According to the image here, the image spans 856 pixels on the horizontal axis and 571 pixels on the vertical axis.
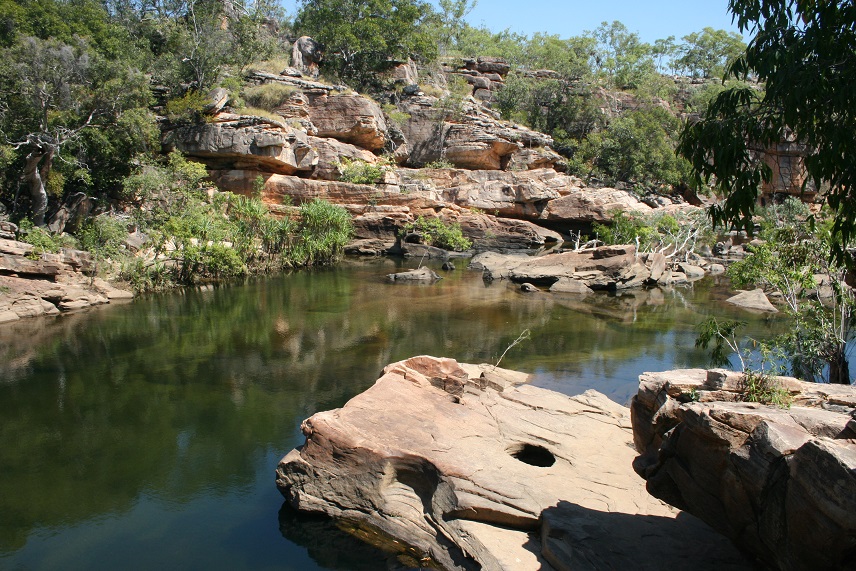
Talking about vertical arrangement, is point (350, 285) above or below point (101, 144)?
below

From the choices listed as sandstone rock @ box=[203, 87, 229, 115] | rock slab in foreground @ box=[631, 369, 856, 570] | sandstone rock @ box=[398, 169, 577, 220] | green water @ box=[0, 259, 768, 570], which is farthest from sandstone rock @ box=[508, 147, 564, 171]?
rock slab in foreground @ box=[631, 369, 856, 570]

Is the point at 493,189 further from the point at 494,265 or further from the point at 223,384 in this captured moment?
the point at 223,384

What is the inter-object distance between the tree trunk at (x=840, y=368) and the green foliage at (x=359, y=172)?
30.2 m

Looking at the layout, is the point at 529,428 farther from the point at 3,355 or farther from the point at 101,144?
the point at 101,144

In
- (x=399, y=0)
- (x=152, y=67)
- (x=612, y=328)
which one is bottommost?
(x=612, y=328)

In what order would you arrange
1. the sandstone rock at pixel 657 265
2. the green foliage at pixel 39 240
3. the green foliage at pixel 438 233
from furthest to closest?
1. the green foliage at pixel 438 233
2. the sandstone rock at pixel 657 265
3. the green foliage at pixel 39 240

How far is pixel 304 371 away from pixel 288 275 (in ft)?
48.3

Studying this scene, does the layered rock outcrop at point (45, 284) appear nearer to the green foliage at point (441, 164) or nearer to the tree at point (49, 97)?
the tree at point (49, 97)

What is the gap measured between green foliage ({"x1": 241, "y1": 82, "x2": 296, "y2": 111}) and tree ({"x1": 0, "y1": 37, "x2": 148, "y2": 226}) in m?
12.5

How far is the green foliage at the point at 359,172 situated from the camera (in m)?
37.8

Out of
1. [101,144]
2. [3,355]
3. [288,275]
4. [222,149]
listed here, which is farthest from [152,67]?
[3,355]

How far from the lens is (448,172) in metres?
41.9

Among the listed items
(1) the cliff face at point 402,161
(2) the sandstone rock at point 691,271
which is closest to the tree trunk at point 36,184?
(1) the cliff face at point 402,161

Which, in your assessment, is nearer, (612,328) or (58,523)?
(58,523)
